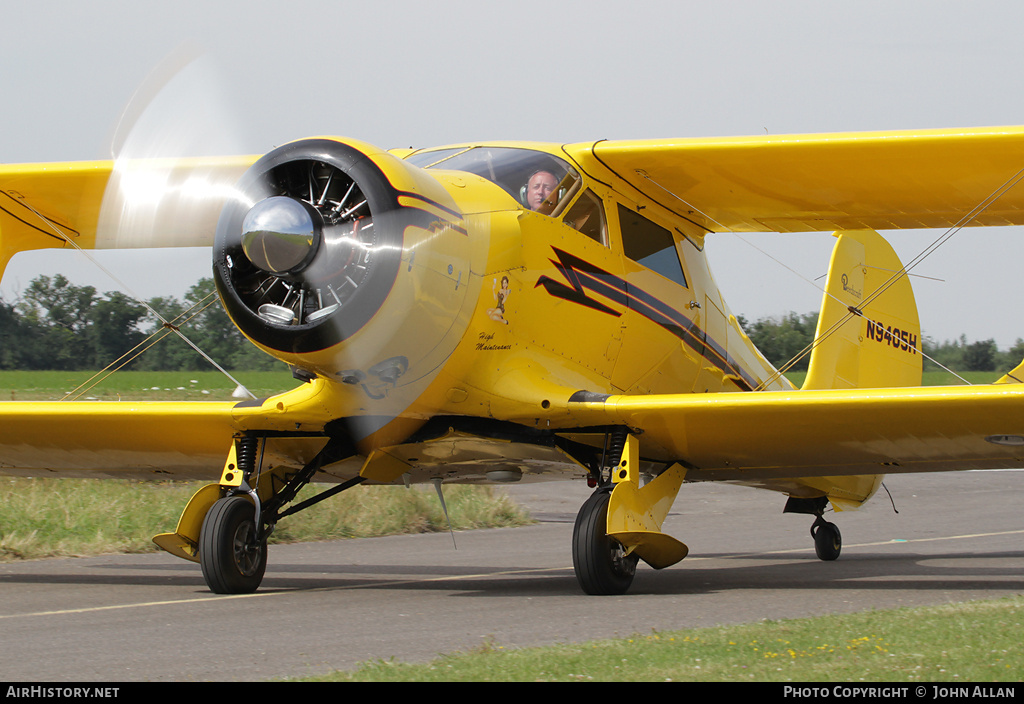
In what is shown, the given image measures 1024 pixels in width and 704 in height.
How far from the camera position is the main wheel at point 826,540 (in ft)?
40.1

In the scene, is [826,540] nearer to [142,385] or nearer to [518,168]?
[518,168]

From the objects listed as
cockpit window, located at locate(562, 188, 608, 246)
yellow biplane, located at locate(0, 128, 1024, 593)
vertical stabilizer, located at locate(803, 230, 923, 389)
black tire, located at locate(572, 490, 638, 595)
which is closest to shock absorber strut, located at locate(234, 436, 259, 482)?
A: yellow biplane, located at locate(0, 128, 1024, 593)

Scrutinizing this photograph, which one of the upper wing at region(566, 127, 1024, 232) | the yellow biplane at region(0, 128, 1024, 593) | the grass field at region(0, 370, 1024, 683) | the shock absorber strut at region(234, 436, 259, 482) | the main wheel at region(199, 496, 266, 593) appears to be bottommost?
the grass field at region(0, 370, 1024, 683)

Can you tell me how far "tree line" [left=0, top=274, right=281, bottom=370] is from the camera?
10.2 meters

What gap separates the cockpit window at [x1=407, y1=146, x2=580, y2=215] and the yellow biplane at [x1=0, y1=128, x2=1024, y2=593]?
2 cm

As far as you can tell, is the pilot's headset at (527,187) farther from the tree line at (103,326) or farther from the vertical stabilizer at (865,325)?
the vertical stabilizer at (865,325)

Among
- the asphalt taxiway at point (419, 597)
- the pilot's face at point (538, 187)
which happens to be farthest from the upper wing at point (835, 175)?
the asphalt taxiway at point (419, 597)

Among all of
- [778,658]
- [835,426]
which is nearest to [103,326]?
[835,426]

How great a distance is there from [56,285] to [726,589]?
41.4 ft

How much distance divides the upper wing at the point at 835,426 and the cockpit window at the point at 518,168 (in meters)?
1.60

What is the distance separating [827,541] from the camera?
1229cm

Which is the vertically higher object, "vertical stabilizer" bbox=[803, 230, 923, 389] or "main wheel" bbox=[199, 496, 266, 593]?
"vertical stabilizer" bbox=[803, 230, 923, 389]

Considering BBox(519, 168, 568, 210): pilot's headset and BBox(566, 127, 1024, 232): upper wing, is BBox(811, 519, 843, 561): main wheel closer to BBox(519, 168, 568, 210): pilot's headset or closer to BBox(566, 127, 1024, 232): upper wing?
BBox(566, 127, 1024, 232): upper wing
